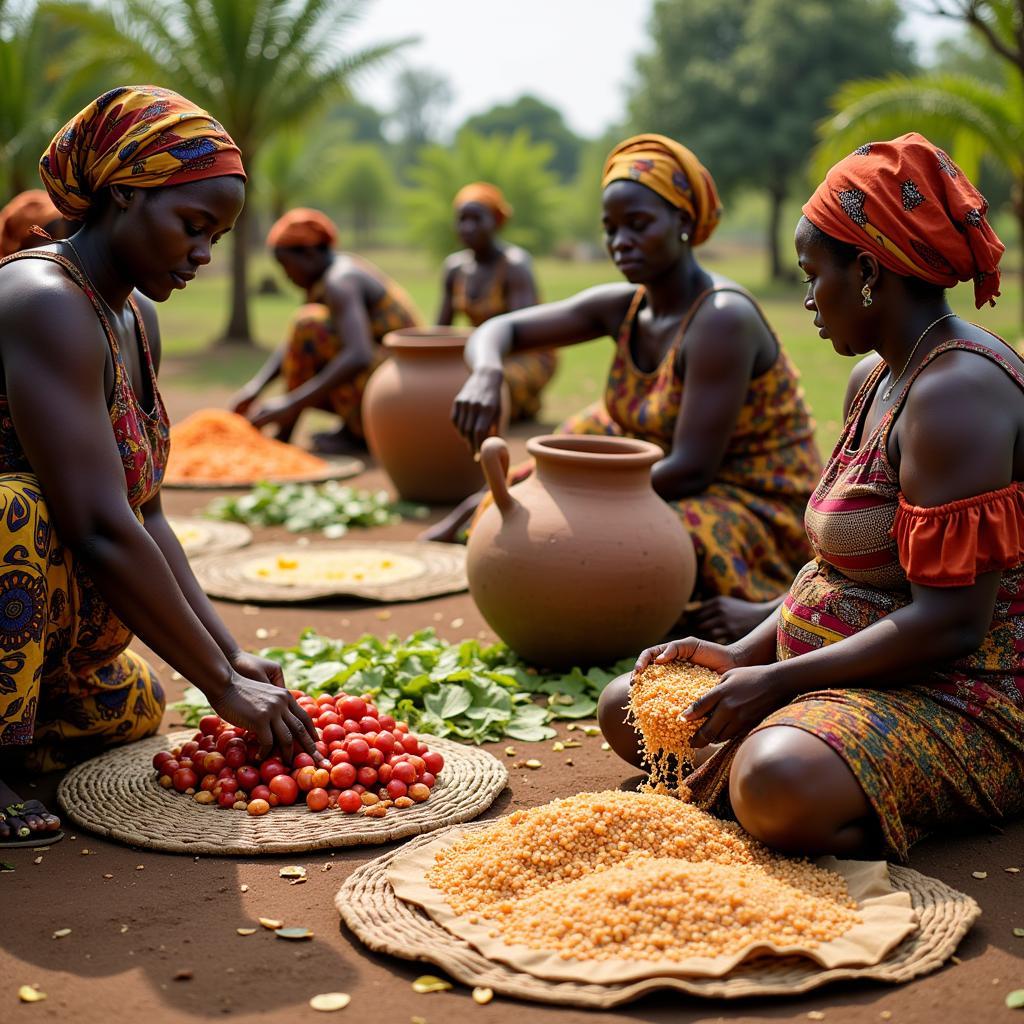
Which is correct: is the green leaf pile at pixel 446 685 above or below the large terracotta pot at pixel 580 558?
below

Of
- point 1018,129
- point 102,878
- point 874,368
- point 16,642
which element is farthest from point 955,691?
point 1018,129

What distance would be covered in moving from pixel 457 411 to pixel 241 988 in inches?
103

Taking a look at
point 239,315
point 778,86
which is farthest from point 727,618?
point 778,86

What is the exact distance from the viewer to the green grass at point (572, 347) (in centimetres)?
1188

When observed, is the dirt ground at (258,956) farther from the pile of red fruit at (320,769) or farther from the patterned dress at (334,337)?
the patterned dress at (334,337)

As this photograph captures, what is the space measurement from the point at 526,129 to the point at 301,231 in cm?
3305

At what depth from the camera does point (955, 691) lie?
2.96 m

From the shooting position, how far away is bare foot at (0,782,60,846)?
10.0 feet

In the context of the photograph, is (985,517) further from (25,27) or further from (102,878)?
(25,27)

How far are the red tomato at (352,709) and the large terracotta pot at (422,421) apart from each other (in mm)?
3763

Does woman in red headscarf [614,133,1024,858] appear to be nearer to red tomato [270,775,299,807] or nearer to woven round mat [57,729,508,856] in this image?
woven round mat [57,729,508,856]

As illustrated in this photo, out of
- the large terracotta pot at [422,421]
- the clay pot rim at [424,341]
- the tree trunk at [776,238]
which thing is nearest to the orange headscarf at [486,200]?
the clay pot rim at [424,341]

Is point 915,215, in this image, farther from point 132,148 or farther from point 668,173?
point 668,173

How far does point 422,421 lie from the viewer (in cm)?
720
